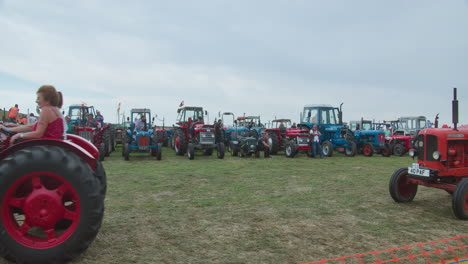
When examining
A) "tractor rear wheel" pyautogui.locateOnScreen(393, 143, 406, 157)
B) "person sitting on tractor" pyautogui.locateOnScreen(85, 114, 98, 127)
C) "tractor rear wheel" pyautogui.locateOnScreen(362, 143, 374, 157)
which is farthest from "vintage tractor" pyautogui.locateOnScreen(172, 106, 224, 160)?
"tractor rear wheel" pyautogui.locateOnScreen(393, 143, 406, 157)

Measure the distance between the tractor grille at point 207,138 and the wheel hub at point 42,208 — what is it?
1049 cm

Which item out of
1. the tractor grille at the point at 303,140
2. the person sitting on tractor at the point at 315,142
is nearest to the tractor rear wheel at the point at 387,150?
the person sitting on tractor at the point at 315,142

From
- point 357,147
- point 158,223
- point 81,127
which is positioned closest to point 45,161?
point 158,223

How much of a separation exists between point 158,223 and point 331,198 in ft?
9.71

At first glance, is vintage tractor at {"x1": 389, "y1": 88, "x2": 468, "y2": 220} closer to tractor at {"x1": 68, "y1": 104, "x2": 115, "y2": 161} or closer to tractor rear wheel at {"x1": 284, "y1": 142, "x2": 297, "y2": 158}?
tractor rear wheel at {"x1": 284, "y1": 142, "x2": 297, "y2": 158}

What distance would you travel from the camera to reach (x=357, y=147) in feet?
53.6

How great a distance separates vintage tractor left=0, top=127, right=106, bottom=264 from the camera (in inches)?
110

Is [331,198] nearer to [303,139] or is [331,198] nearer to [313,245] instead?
[313,245]

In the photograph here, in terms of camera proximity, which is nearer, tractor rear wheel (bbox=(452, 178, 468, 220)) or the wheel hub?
the wheel hub

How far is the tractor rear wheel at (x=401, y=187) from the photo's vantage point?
211 inches

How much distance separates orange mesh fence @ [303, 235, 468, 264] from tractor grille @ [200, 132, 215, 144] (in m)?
10.5

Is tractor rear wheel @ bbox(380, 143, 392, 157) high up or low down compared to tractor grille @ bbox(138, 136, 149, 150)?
down

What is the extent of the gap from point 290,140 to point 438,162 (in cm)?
950

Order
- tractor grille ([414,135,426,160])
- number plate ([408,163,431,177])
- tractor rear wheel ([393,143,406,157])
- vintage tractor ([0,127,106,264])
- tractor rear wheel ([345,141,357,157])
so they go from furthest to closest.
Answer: tractor rear wheel ([393,143,406,157]) < tractor rear wheel ([345,141,357,157]) < tractor grille ([414,135,426,160]) < number plate ([408,163,431,177]) < vintage tractor ([0,127,106,264])
